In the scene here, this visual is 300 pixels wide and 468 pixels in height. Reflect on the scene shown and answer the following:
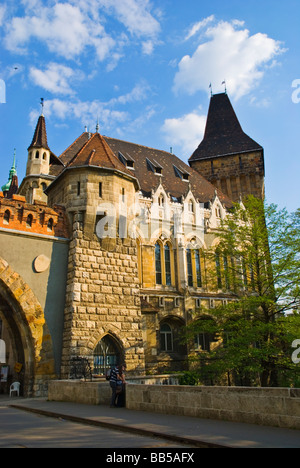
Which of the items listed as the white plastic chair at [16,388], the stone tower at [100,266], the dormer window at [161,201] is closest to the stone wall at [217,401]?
the stone tower at [100,266]

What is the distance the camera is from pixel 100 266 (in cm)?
1605

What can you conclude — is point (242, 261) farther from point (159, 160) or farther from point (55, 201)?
point (159, 160)

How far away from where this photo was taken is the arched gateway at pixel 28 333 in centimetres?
1430

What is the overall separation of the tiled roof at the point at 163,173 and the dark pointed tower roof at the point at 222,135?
15.1 feet

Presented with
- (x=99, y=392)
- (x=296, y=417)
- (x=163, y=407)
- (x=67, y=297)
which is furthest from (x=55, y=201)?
(x=296, y=417)

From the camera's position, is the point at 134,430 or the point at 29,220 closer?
the point at 134,430

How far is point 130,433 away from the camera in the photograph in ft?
21.9

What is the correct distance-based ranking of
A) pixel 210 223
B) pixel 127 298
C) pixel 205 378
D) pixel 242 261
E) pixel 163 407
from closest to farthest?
pixel 163 407
pixel 127 298
pixel 242 261
pixel 205 378
pixel 210 223

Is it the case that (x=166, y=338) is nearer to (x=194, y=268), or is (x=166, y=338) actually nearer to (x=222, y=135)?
(x=194, y=268)

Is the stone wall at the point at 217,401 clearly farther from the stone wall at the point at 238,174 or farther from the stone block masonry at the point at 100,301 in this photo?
the stone wall at the point at 238,174

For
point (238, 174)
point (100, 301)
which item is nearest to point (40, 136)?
point (100, 301)

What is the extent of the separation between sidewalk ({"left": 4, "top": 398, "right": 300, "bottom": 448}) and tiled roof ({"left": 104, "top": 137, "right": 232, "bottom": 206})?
58.6 feet

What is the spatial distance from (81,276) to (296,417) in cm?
1041

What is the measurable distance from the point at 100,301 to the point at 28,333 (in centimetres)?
280
